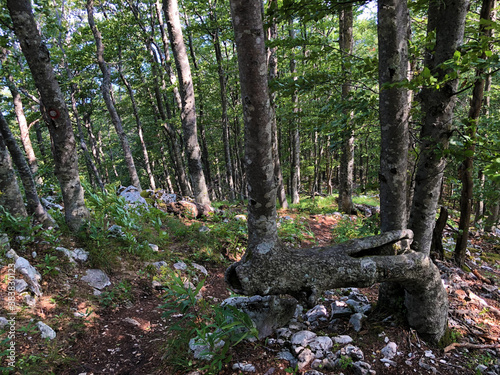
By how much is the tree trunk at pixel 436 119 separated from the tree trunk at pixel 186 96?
6.85m

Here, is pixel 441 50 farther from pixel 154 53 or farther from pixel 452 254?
pixel 154 53

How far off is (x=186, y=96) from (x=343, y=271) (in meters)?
7.69

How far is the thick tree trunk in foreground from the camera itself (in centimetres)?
455

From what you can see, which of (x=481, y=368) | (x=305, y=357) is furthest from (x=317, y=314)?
(x=481, y=368)

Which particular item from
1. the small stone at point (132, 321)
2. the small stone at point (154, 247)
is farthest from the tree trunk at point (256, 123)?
the small stone at point (154, 247)

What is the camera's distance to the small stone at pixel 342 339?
10.4 ft

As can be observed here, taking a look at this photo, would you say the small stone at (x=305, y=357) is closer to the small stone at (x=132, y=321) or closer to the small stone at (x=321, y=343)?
the small stone at (x=321, y=343)

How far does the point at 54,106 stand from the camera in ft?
16.2

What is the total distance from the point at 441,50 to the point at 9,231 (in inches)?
285

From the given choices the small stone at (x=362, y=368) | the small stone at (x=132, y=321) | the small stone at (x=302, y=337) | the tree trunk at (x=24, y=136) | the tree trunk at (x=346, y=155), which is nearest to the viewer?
the small stone at (x=362, y=368)

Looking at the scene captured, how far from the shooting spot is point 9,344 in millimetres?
2875

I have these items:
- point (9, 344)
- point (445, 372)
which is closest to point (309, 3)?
point (445, 372)

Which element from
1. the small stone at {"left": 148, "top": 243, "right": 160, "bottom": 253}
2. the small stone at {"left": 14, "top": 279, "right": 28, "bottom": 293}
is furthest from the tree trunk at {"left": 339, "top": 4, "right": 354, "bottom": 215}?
the small stone at {"left": 14, "top": 279, "right": 28, "bottom": 293}

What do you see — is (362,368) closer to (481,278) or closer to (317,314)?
(317,314)
